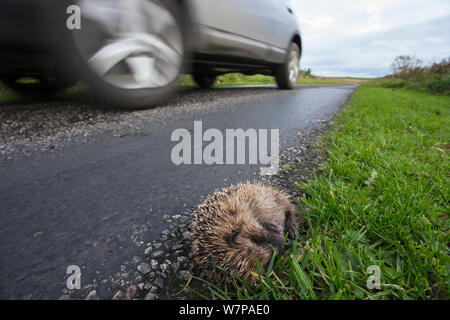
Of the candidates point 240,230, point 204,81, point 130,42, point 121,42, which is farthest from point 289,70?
point 240,230

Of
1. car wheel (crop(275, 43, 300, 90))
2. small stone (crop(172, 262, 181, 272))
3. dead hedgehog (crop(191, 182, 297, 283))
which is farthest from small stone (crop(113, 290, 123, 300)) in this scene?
car wheel (crop(275, 43, 300, 90))

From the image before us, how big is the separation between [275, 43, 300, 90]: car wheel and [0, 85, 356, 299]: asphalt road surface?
456 cm

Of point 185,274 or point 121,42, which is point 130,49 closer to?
point 121,42

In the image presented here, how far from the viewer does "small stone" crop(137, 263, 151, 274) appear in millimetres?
979

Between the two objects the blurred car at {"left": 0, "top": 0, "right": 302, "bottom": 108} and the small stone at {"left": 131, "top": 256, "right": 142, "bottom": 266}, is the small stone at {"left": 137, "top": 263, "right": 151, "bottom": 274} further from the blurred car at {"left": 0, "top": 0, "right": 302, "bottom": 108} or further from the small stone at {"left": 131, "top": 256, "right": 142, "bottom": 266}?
the blurred car at {"left": 0, "top": 0, "right": 302, "bottom": 108}

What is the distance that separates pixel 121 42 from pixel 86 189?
2539 mm

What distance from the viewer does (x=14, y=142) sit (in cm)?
232

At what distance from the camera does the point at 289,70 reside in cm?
741

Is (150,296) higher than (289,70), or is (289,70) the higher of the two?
(289,70)

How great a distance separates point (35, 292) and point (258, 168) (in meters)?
1.53

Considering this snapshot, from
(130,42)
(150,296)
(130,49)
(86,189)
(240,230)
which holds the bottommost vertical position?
(150,296)
